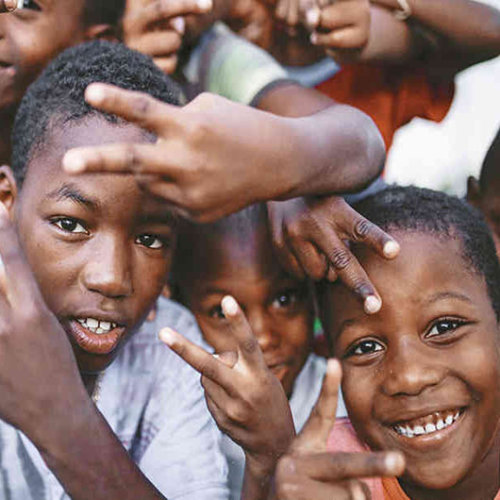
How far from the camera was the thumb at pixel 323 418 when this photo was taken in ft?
4.02

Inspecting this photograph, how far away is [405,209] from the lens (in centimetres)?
174

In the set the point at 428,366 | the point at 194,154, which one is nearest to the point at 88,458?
the point at 194,154

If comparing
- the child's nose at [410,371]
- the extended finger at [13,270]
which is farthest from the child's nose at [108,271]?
the child's nose at [410,371]

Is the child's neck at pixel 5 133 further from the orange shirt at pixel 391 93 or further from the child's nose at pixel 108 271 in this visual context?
the orange shirt at pixel 391 93

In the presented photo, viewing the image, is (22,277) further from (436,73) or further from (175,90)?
(436,73)

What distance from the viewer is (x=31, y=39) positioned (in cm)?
191

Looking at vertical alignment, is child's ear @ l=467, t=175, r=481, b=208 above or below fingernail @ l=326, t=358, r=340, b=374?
below

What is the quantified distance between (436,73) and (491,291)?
82 cm

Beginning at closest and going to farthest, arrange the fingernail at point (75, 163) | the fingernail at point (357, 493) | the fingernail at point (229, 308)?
1. the fingernail at point (75, 163)
2. the fingernail at point (357, 493)
3. the fingernail at point (229, 308)

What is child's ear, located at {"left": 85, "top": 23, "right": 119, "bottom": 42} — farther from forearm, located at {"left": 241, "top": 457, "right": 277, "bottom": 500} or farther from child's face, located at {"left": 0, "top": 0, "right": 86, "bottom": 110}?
forearm, located at {"left": 241, "top": 457, "right": 277, "bottom": 500}

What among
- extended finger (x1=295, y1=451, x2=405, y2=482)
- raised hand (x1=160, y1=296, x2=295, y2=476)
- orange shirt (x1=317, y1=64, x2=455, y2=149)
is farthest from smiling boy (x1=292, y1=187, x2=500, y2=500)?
orange shirt (x1=317, y1=64, x2=455, y2=149)

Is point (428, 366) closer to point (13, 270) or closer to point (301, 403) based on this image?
point (301, 403)

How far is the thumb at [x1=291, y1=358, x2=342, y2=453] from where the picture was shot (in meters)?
1.23

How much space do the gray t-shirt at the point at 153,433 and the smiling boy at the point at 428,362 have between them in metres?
0.30
